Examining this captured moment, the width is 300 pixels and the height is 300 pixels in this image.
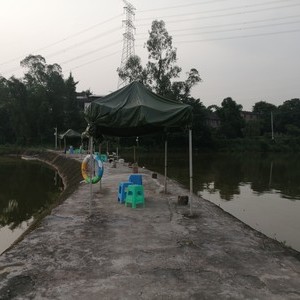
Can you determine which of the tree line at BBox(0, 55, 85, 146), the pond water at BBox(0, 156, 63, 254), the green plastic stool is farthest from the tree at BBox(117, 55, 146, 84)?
the green plastic stool

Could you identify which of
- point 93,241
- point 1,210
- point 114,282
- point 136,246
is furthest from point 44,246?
point 1,210

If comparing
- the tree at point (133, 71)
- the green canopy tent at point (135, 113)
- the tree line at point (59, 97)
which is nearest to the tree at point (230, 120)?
the tree line at point (59, 97)

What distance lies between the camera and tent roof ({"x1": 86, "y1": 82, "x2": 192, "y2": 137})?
308 inches

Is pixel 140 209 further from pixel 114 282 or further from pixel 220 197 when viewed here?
pixel 220 197

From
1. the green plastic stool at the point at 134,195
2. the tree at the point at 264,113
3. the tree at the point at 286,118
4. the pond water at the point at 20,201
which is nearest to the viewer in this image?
the green plastic stool at the point at 134,195

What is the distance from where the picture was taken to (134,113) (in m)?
7.84

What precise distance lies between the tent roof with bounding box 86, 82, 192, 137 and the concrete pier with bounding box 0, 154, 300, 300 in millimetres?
2032

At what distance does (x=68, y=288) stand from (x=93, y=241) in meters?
1.88

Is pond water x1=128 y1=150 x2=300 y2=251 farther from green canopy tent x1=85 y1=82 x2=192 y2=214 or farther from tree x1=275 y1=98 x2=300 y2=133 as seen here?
tree x1=275 y1=98 x2=300 y2=133

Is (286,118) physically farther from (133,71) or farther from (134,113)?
(134,113)

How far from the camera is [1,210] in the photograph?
1282cm

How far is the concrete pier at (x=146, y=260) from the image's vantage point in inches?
169

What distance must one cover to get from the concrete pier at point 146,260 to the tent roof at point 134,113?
2.03 metres

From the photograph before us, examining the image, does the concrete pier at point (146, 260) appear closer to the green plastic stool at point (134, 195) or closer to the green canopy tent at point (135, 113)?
the green plastic stool at point (134, 195)
